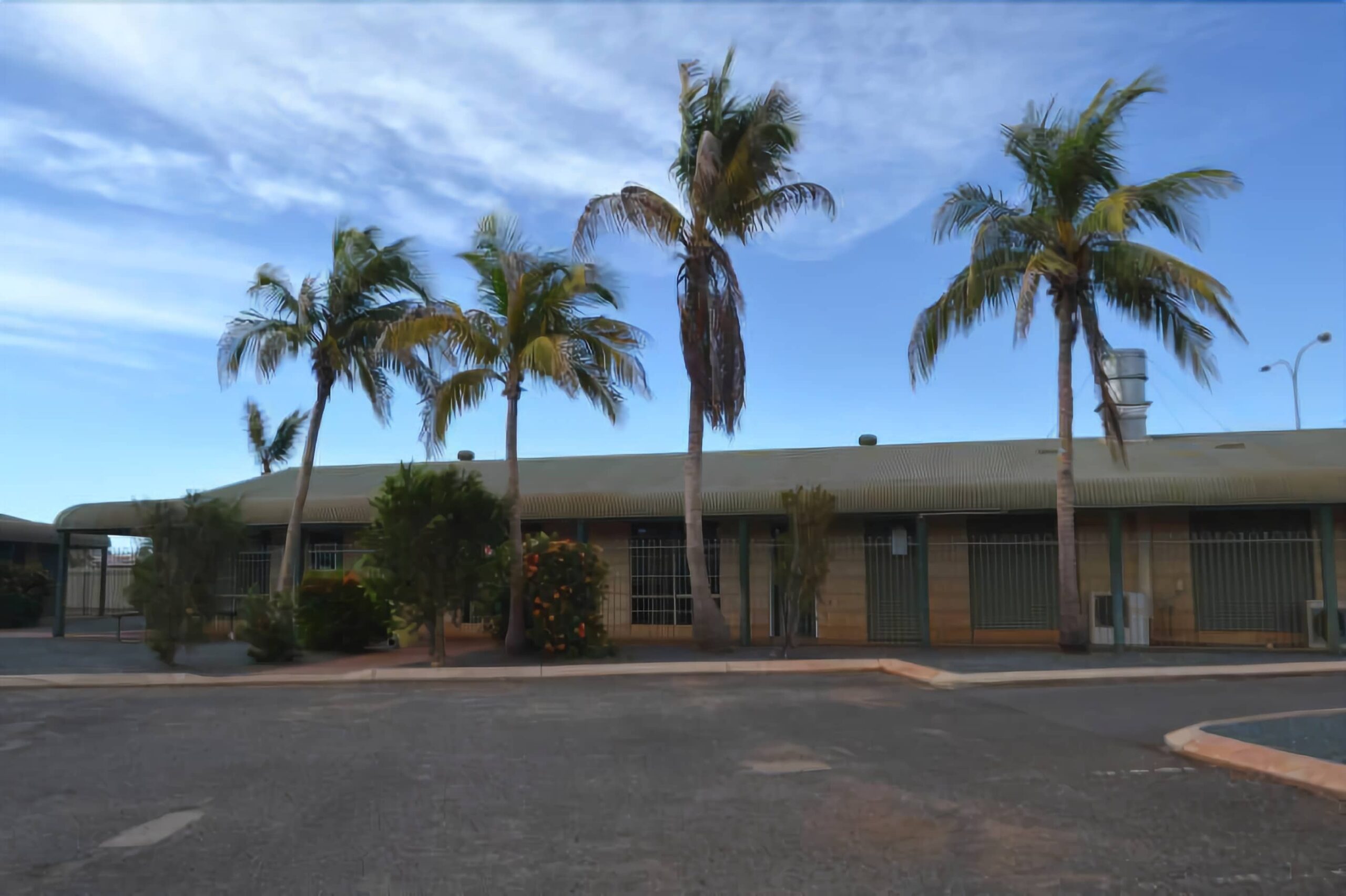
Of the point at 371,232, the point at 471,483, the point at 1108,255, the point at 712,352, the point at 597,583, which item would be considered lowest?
the point at 597,583

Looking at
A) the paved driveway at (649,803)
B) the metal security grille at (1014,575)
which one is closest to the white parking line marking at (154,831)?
the paved driveway at (649,803)

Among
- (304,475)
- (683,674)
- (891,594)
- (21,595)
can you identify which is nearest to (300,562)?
(304,475)

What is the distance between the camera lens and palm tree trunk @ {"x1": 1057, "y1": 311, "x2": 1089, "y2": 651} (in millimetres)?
16438

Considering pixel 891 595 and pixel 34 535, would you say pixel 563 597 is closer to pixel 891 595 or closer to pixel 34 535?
pixel 891 595

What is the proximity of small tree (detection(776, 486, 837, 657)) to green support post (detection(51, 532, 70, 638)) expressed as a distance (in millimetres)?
14928

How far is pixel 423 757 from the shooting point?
838 cm

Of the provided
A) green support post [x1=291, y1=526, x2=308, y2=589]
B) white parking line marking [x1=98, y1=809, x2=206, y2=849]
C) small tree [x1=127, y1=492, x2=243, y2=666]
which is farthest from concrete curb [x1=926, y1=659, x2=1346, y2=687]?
green support post [x1=291, y1=526, x2=308, y2=589]

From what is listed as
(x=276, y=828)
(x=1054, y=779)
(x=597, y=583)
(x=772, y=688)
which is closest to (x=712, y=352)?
(x=597, y=583)

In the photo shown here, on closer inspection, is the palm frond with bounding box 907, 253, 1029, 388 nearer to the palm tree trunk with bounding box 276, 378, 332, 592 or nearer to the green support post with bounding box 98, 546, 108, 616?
the palm tree trunk with bounding box 276, 378, 332, 592

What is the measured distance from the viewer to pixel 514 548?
16625mm

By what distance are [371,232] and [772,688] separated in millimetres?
11158

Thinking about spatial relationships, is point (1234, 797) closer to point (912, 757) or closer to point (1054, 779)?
point (1054, 779)

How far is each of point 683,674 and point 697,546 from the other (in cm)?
263

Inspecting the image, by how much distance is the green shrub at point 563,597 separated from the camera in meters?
16.3
